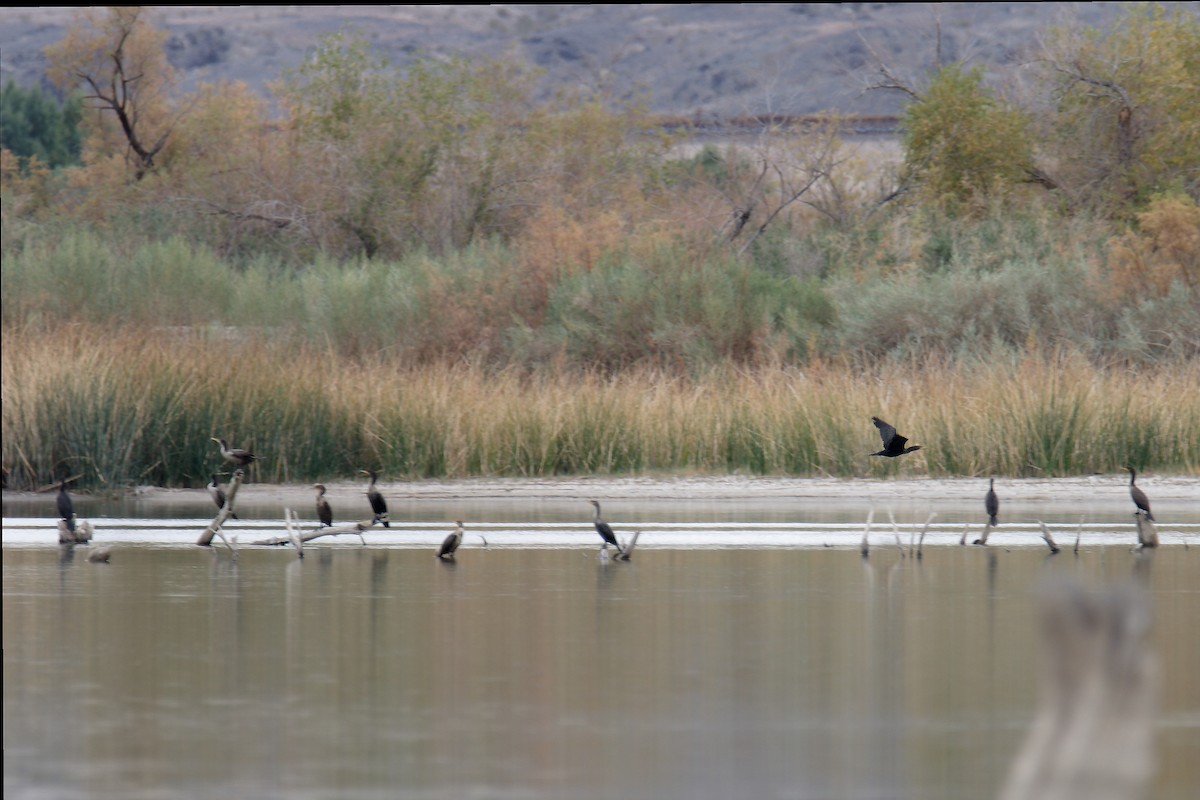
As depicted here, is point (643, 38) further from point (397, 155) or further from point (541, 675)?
point (541, 675)

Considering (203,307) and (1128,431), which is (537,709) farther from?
(203,307)

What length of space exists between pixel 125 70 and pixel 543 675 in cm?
3930

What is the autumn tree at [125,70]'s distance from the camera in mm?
44000

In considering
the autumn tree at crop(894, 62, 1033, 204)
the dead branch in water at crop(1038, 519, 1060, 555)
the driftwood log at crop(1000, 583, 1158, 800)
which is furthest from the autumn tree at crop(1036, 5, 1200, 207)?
the driftwood log at crop(1000, 583, 1158, 800)

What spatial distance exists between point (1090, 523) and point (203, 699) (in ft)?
34.3

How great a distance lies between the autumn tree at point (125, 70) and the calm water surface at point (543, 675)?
31.5 m

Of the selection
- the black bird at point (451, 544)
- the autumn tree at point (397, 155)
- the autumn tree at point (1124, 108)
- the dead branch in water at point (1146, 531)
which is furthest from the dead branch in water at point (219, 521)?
the autumn tree at point (1124, 108)

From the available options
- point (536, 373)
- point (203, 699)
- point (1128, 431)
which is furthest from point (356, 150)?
point (203, 699)

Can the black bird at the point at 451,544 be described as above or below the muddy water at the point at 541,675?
above

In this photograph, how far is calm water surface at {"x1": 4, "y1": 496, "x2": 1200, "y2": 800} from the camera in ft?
23.6

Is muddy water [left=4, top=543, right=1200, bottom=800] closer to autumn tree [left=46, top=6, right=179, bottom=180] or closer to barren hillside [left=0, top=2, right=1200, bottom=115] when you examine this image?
autumn tree [left=46, top=6, right=179, bottom=180]

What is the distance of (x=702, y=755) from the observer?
752 centimetres

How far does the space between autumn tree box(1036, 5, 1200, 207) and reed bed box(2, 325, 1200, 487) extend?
13.9 meters

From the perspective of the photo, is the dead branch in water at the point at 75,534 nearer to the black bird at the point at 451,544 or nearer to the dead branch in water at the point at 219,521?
the dead branch in water at the point at 219,521
